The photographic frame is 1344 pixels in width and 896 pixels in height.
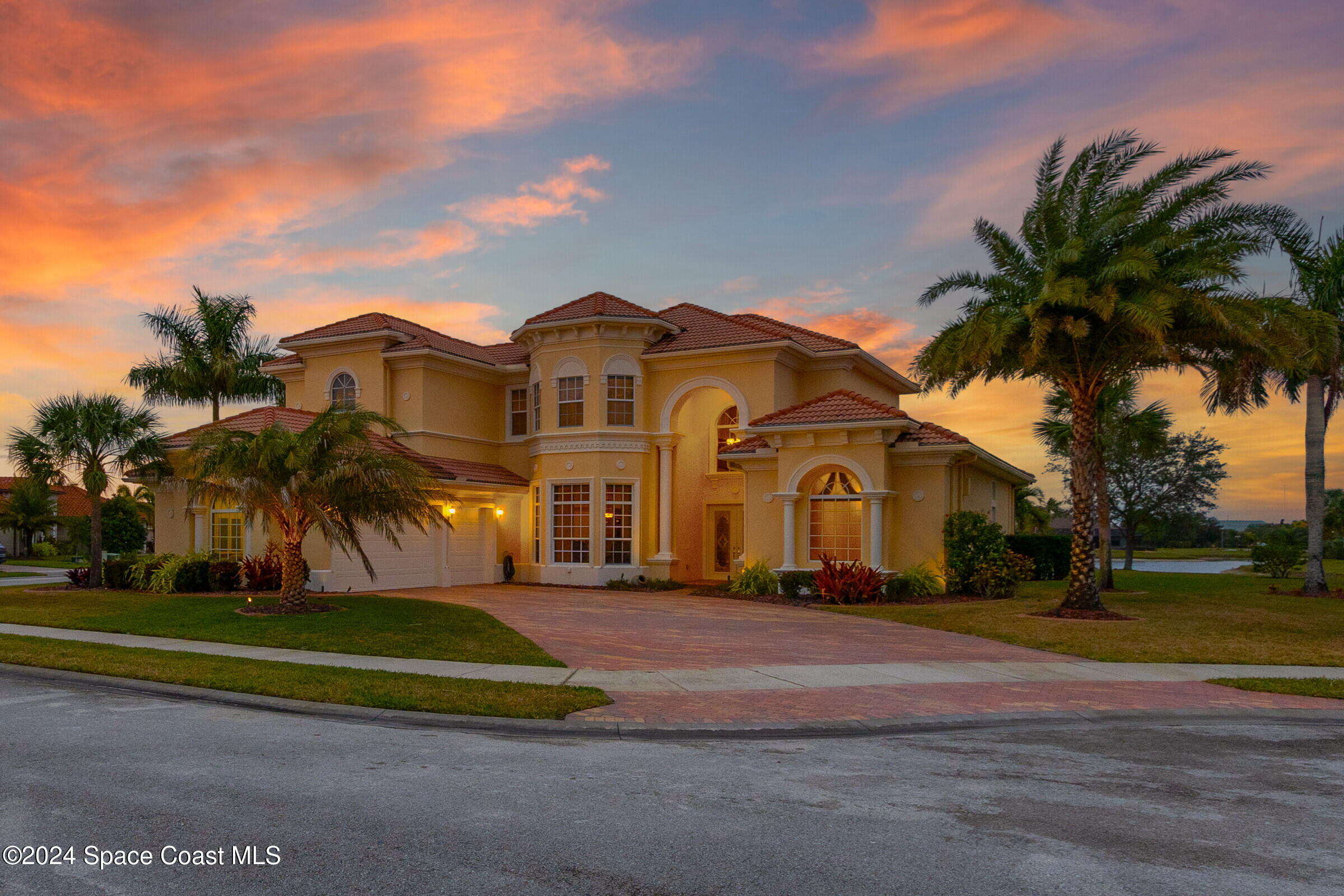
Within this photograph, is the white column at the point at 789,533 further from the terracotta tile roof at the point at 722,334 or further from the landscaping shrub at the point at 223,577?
the landscaping shrub at the point at 223,577

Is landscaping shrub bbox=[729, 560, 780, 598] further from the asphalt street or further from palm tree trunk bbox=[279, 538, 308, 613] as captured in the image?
the asphalt street

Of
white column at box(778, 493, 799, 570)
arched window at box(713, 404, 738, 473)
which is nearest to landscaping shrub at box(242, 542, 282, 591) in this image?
white column at box(778, 493, 799, 570)

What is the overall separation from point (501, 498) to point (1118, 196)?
18.9 m

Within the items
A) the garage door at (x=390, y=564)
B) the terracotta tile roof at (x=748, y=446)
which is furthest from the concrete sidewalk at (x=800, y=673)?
the terracotta tile roof at (x=748, y=446)

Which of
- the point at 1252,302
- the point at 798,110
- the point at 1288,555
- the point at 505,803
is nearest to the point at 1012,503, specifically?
the point at 1288,555

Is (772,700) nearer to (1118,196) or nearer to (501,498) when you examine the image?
(1118,196)

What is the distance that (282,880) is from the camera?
4.59 m

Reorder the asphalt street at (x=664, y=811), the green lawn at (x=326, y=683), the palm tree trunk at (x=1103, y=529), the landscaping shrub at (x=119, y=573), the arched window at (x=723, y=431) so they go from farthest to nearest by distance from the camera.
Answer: the arched window at (x=723, y=431) < the palm tree trunk at (x=1103, y=529) < the landscaping shrub at (x=119, y=573) < the green lawn at (x=326, y=683) < the asphalt street at (x=664, y=811)

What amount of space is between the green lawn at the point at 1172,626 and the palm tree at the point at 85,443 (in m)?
→ 19.3

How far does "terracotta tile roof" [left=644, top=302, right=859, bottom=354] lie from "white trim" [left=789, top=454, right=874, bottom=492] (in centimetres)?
419

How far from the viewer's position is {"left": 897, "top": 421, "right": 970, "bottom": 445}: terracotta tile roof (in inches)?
861

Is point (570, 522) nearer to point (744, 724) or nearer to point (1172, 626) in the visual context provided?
point (1172, 626)

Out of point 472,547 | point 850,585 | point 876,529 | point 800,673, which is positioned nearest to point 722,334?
point 876,529

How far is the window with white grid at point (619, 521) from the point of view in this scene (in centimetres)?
2658
